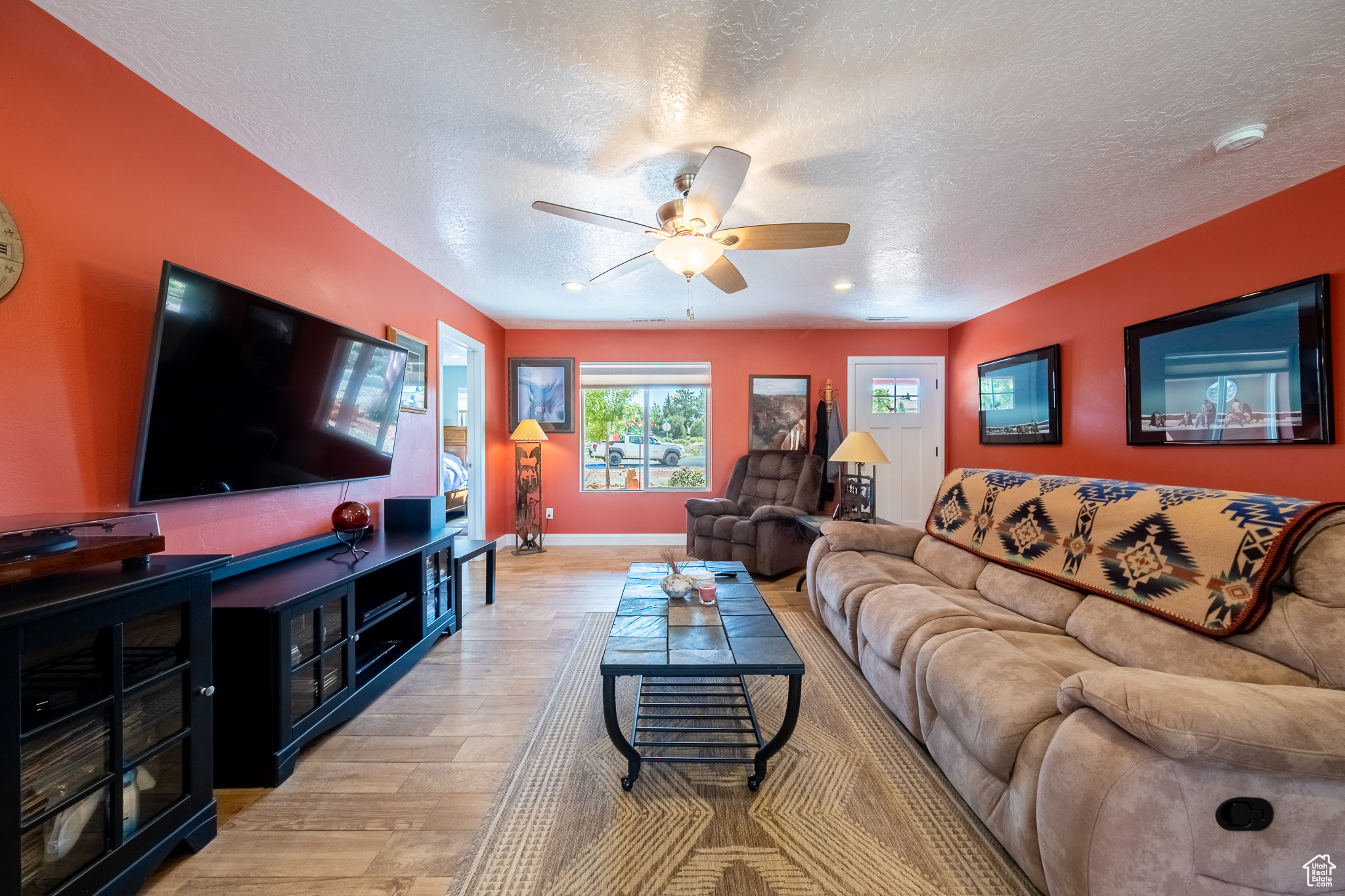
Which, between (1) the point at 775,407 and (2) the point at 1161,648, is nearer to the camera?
(2) the point at 1161,648

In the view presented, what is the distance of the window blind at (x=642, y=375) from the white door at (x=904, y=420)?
1.68 metres

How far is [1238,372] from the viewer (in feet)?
7.91

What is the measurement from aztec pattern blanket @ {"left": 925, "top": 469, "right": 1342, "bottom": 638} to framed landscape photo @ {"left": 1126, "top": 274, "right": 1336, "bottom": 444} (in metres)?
1.12

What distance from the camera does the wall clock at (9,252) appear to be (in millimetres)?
1247

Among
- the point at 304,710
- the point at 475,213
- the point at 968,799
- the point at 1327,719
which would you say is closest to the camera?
the point at 1327,719

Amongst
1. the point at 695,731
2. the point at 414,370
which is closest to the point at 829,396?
the point at 414,370

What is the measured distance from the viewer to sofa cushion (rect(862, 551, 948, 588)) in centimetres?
244

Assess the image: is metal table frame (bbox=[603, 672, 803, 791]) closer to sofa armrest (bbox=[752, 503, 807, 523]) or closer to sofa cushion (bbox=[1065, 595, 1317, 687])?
sofa cushion (bbox=[1065, 595, 1317, 687])

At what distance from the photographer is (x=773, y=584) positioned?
385 centimetres

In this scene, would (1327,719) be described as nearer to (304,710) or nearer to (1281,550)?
(1281,550)

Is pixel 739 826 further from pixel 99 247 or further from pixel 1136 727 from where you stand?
pixel 99 247

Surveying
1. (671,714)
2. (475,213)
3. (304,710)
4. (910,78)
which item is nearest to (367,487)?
(304,710)

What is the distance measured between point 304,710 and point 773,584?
3.04 meters

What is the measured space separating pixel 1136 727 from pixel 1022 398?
3796 mm
